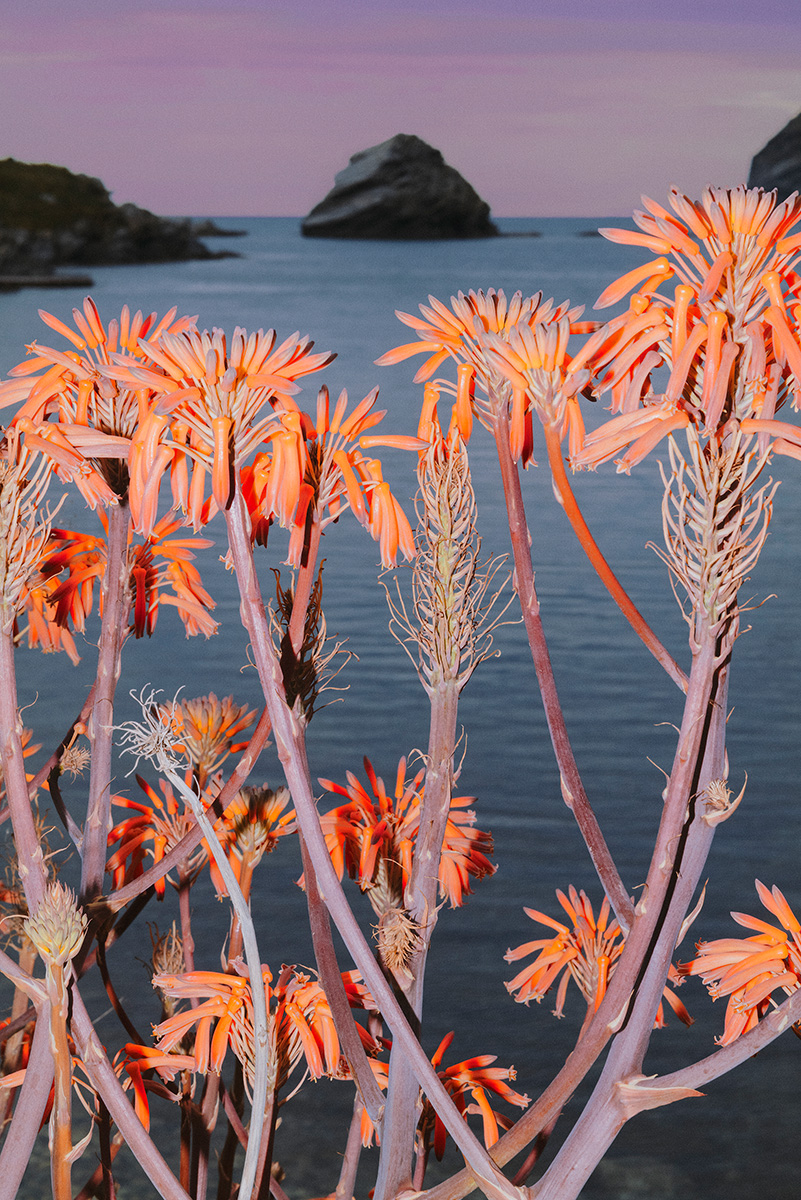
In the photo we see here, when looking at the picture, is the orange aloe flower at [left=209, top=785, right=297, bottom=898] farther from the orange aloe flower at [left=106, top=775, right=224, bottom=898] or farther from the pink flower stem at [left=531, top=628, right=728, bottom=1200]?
the pink flower stem at [left=531, top=628, right=728, bottom=1200]

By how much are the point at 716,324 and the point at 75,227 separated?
5260 centimetres

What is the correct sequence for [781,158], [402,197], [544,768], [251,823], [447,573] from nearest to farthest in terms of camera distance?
[447,573]
[251,823]
[544,768]
[781,158]
[402,197]

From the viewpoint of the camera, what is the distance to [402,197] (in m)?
75.8

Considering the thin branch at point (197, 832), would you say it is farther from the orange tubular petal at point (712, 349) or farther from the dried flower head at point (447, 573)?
the orange tubular petal at point (712, 349)

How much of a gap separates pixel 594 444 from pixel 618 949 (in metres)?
0.64

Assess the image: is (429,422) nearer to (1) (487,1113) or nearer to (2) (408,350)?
(2) (408,350)

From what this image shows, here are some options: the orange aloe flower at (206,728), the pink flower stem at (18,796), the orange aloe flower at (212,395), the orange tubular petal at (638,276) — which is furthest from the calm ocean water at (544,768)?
the orange tubular petal at (638,276)

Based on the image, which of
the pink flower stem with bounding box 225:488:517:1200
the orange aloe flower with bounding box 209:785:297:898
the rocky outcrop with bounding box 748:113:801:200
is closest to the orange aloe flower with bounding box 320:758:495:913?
the orange aloe flower with bounding box 209:785:297:898

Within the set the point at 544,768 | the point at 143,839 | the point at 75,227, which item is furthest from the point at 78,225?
the point at 143,839

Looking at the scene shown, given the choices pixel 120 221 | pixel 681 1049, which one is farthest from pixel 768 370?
pixel 120 221

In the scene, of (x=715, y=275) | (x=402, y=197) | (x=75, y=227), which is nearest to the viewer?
(x=715, y=275)

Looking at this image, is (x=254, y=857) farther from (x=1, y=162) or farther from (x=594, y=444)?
(x=1, y=162)

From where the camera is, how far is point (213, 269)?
47625 mm

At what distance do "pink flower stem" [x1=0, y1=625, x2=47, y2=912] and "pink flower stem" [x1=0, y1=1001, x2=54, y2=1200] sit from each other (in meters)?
0.11
